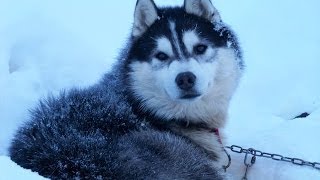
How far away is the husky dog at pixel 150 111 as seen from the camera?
2605mm

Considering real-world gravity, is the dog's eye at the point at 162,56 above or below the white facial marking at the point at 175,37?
below

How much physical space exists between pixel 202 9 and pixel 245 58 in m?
1.77

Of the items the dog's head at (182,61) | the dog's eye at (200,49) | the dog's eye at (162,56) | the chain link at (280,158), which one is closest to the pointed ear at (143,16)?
the dog's head at (182,61)

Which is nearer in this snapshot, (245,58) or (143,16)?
(143,16)

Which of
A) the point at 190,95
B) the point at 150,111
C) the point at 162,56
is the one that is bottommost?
the point at 150,111

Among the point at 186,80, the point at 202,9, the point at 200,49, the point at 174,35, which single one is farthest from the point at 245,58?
the point at 186,80

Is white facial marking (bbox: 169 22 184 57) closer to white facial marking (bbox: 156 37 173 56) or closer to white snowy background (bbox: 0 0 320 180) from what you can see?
white facial marking (bbox: 156 37 173 56)

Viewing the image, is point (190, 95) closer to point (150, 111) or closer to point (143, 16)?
point (150, 111)

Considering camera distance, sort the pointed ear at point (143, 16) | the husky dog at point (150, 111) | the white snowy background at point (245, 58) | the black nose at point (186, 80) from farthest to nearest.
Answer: the white snowy background at point (245, 58)
the pointed ear at point (143, 16)
the black nose at point (186, 80)
the husky dog at point (150, 111)

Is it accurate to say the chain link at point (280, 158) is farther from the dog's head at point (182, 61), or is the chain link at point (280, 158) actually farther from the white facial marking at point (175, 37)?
the white facial marking at point (175, 37)

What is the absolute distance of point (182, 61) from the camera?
350 centimetres

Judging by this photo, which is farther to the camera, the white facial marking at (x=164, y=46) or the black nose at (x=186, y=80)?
the white facial marking at (x=164, y=46)

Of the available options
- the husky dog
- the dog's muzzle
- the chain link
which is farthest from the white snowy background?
the dog's muzzle

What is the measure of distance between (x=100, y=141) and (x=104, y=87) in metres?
0.89
